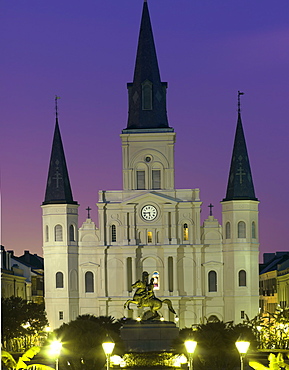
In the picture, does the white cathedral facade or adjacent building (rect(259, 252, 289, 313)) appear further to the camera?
adjacent building (rect(259, 252, 289, 313))

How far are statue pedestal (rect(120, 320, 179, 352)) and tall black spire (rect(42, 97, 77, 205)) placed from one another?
5786 centimetres

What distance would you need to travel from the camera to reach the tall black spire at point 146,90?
10906 centimetres

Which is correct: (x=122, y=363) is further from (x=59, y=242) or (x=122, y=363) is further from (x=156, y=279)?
(x=59, y=242)

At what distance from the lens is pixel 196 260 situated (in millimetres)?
106062

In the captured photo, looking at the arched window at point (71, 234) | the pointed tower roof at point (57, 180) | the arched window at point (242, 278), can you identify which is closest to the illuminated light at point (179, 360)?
the arched window at point (242, 278)

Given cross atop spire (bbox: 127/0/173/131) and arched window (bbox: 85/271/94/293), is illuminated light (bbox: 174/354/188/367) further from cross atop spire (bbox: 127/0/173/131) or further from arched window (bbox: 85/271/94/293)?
cross atop spire (bbox: 127/0/173/131)

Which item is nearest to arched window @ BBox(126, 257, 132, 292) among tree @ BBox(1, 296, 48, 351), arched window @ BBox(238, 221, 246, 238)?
arched window @ BBox(238, 221, 246, 238)

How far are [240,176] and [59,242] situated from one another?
20.0 m

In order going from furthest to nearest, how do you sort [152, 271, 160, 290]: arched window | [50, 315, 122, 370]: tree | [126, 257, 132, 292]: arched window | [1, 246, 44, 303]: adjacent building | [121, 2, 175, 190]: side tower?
[121, 2, 175, 190]: side tower → [126, 257, 132, 292]: arched window → [152, 271, 160, 290]: arched window → [1, 246, 44, 303]: adjacent building → [50, 315, 122, 370]: tree

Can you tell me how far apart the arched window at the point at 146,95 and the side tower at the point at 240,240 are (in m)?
9.99

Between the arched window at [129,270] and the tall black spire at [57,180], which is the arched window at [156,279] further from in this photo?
the tall black spire at [57,180]

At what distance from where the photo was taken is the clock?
107 metres

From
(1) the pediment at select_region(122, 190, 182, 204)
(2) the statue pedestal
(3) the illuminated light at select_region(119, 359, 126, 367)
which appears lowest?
(3) the illuminated light at select_region(119, 359, 126, 367)

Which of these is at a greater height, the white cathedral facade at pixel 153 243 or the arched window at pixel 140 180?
the arched window at pixel 140 180
